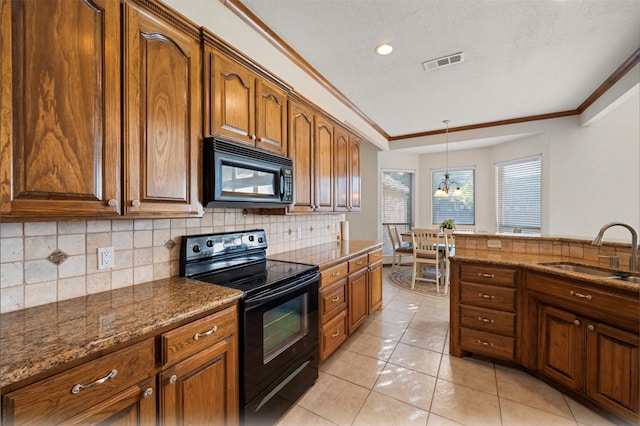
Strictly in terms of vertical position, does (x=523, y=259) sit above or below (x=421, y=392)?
above

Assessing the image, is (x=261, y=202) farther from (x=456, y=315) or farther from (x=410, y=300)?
(x=410, y=300)

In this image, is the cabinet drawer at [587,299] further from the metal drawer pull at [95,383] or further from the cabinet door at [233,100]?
the metal drawer pull at [95,383]

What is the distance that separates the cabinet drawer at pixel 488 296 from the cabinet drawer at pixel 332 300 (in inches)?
42.0

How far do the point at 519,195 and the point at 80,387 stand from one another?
6358 mm

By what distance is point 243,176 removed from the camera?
177cm

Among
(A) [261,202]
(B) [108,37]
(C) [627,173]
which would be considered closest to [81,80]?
(B) [108,37]

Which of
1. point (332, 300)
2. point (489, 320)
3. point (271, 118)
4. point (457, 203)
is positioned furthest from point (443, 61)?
point (457, 203)

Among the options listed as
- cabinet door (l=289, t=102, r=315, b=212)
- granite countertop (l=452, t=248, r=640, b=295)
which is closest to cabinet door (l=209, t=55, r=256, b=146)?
cabinet door (l=289, t=102, r=315, b=212)

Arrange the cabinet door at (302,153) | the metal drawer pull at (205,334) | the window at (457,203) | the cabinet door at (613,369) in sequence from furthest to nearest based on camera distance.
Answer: the window at (457,203) < the cabinet door at (302,153) < the cabinet door at (613,369) < the metal drawer pull at (205,334)

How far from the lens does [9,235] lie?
3.61ft

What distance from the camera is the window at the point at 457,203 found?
5898mm

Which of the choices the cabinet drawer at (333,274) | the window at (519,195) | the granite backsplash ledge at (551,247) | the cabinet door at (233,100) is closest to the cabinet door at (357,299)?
the cabinet drawer at (333,274)

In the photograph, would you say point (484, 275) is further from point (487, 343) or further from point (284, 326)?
point (284, 326)

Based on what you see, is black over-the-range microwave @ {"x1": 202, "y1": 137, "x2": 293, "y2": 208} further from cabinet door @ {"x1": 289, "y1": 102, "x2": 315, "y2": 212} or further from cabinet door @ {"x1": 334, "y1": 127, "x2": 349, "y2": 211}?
cabinet door @ {"x1": 334, "y1": 127, "x2": 349, "y2": 211}
